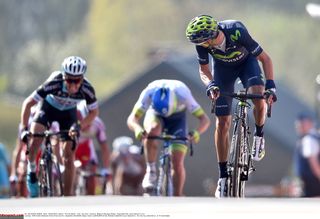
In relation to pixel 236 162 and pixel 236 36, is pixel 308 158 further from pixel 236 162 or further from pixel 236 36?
pixel 236 36

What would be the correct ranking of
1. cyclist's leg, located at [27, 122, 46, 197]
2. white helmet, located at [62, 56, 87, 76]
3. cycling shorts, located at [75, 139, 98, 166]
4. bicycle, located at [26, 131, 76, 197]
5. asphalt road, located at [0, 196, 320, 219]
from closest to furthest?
asphalt road, located at [0, 196, 320, 219]
white helmet, located at [62, 56, 87, 76]
cyclist's leg, located at [27, 122, 46, 197]
bicycle, located at [26, 131, 76, 197]
cycling shorts, located at [75, 139, 98, 166]

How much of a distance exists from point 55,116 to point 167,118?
4.60 ft

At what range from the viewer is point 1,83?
56688 mm

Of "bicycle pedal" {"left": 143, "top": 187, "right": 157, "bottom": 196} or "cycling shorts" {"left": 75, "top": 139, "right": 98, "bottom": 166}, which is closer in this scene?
"bicycle pedal" {"left": 143, "top": 187, "right": 157, "bottom": 196}

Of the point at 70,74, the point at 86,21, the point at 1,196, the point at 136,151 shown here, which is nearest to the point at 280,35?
the point at 86,21

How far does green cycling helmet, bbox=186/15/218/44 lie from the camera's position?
1539 cm

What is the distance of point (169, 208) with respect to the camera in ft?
41.4

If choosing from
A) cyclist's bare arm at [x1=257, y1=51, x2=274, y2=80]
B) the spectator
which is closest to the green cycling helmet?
cyclist's bare arm at [x1=257, y1=51, x2=274, y2=80]

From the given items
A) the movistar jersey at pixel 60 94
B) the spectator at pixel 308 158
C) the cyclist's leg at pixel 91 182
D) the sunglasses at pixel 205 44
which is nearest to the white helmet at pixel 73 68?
the movistar jersey at pixel 60 94

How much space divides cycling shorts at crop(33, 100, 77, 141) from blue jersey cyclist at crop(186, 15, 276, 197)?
2.77m

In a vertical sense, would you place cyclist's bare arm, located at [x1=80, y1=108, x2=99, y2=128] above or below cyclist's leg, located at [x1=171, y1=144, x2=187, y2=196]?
above

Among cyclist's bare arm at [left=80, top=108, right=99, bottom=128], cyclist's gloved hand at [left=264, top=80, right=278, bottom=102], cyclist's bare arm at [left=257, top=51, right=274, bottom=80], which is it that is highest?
cyclist's bare arm at [left=80, top=108, right=99, bottom=128]

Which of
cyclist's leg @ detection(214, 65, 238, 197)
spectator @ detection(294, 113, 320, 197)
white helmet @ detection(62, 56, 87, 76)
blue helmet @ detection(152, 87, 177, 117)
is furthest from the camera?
spectator @ detection(294, 113, 320, 197)

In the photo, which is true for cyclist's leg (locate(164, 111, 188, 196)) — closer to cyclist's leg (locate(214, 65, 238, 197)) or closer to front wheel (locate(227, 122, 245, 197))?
cyclist's leg (locate(214, 65, 238, 197))
